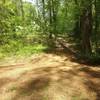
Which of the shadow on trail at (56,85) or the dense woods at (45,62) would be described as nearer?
the shadow on trail at (56,85)

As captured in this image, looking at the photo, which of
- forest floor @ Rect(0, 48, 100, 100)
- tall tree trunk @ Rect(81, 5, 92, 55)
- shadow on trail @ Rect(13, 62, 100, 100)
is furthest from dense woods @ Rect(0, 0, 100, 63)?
shadow on trail @ Rect(13, 62, 100, 100)

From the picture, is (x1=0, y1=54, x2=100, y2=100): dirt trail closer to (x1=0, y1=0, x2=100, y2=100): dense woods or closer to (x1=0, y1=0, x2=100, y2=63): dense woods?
(x1=0, y1=0, x2=100, y2=100): dense woods

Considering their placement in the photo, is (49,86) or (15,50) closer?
(49,86)

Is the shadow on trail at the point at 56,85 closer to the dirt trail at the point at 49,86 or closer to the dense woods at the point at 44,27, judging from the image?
the dirt trail at the point at 49,86

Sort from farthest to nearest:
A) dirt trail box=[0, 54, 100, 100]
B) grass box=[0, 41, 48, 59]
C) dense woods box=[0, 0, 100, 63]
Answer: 1. grass box=[0, 41, 48, 59]
2. dense woods box=[0, 0, 100, 63]
3. dirt trail box=[0, 54, 100, 100]

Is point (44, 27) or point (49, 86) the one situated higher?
point (44, 27)

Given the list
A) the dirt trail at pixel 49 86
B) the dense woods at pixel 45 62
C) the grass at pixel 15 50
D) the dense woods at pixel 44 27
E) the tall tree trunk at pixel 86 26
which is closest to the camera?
the dirt trail at pixel 49 86

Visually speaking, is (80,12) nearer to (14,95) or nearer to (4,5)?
(4,5)

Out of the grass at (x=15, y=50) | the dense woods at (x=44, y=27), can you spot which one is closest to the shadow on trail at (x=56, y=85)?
the grass at (x=15, y=50)

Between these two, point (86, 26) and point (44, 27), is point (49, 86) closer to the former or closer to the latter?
point (86, 26)

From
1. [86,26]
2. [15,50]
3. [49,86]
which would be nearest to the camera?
[49,86]

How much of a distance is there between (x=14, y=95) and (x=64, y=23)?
87.3 feet

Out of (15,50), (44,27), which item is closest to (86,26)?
(15,50)

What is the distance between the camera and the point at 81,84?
6395 millimetres
